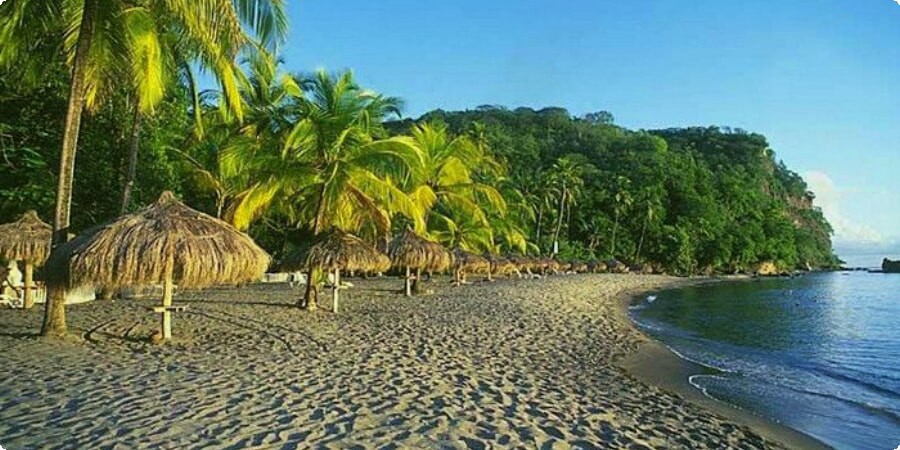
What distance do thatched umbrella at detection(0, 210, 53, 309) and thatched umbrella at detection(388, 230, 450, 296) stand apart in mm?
8025

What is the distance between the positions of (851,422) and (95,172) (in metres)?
15.1

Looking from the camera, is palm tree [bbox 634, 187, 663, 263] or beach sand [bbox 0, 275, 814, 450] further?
palm tree [bbox 634, 187, 663, 263]

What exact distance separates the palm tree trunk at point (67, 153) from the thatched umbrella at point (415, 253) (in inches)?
375

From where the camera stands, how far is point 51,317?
8398 mm

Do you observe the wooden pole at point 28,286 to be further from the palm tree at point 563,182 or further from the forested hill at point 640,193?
the palm tree at point 563,182

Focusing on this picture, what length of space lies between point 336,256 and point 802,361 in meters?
8.89

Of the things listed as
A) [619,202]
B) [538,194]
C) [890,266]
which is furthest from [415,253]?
[890,266]

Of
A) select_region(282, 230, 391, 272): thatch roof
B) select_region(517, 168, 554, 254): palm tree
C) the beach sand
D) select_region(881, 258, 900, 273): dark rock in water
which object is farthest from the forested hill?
the beach sand

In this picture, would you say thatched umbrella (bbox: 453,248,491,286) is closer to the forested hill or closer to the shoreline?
the shoreline

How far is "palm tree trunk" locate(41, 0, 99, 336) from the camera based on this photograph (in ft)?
26.3

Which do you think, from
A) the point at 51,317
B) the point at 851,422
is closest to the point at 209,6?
the point at 51,317

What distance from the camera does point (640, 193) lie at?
57969 millimetres

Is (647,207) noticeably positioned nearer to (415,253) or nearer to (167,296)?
(415,253)

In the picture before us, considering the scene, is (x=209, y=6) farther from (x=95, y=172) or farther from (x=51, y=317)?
(x=95, y=172)
